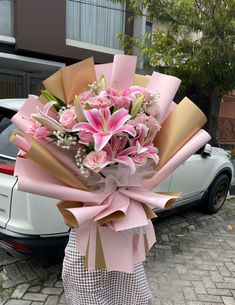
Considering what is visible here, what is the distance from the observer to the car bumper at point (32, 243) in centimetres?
276

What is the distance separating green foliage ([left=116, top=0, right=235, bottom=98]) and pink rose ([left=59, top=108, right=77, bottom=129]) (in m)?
5.04

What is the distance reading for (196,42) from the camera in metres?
6.46

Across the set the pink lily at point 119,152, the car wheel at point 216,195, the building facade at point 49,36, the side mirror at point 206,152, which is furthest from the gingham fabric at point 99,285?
the building facade at point 49,36

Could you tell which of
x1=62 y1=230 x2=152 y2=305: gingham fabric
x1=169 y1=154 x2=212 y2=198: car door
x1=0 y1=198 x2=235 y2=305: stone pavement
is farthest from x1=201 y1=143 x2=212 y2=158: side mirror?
x1=62 y1=230 x2=152 y2=305: gingham fabric

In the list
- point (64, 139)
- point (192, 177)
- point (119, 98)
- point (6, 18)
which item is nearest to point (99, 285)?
point (64, 139)

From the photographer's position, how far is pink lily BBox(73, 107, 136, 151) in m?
1.37

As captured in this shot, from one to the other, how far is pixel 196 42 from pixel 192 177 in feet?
10.4

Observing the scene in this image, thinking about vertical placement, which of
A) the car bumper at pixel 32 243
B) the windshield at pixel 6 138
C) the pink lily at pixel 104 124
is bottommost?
the car bumper at pixel 32 243

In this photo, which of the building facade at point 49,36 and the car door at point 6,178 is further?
the building facade at point 49,36

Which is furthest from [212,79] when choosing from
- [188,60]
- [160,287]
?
[160,287]

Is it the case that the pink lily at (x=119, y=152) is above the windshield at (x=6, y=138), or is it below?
above

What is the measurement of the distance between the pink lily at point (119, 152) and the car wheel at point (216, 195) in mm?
3914

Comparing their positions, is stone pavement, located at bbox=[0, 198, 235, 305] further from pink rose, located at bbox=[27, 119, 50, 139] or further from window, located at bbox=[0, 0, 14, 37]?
window, located at bbox=[0, 0, 14, 37]

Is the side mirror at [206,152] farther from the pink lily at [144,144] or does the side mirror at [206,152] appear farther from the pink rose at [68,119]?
the pink rose at [68,119]
